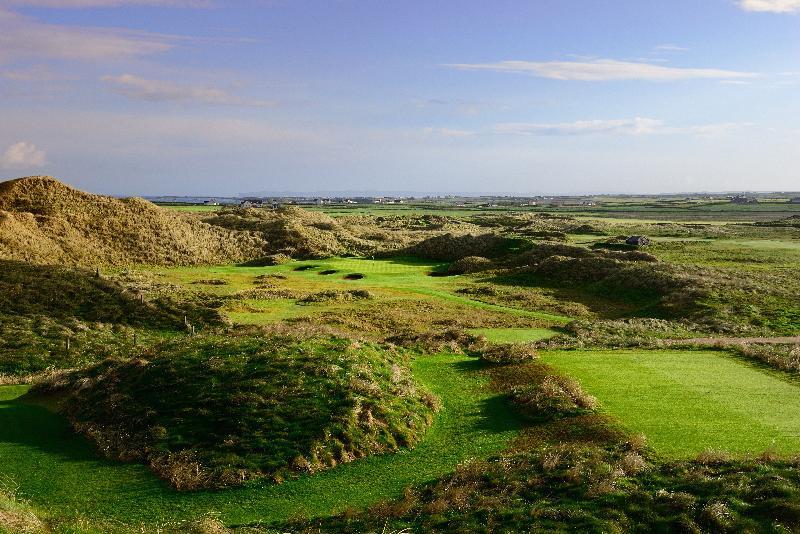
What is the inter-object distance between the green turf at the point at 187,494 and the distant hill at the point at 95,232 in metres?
39.2

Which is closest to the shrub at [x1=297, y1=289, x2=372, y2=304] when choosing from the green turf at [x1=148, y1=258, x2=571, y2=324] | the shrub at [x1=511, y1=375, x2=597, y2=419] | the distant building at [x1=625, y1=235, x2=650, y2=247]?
the green turf at [x1=148, y1=258, x2=571, y2=324]

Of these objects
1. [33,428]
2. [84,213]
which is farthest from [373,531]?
[84,213]

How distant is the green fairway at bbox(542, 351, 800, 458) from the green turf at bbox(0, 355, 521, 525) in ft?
14.1

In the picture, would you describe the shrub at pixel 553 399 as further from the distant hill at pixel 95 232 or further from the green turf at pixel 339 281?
the distant hill at pixel 95 232

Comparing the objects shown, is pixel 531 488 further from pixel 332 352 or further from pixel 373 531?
pixel 332 352

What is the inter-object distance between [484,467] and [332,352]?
903 centimetres

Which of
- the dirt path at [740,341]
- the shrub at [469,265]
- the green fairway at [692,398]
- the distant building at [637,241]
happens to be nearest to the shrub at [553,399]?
the green fairway at [692,398]

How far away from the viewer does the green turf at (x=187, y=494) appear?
48.4ft

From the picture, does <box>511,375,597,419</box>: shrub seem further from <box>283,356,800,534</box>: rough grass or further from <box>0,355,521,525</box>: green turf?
<box>283,356,800,534</box>: rough grass

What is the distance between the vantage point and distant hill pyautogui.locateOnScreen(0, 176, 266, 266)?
183 feet

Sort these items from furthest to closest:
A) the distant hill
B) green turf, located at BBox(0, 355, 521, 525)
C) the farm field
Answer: the distant hill
green turf, located at BBox(0, 355, 521, 525)
the farm field

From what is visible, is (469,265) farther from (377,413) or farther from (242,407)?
(242,407)

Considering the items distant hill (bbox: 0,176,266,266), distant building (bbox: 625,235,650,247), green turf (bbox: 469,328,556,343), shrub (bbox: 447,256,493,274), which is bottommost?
green turf (bbox: 469,328,556,343)

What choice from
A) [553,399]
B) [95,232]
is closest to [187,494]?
[553,399]
